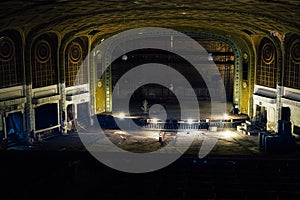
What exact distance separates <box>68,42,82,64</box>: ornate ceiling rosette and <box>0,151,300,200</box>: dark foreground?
14.1 metres

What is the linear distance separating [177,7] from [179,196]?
12.0m

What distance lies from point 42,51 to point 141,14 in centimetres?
849

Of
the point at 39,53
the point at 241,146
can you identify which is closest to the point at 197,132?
the point at 241,146

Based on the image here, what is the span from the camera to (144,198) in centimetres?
1327

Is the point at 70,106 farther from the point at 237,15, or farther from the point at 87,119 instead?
the point at 237,15

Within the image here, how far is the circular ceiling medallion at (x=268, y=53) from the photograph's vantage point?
3080 cm

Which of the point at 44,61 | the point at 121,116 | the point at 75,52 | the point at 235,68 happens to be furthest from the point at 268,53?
the point at 44,61

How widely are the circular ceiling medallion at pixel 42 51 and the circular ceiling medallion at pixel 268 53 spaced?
16.8m

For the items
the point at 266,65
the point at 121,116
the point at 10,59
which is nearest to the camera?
the point at 10,59

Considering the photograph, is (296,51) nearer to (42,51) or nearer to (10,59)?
(42,51)

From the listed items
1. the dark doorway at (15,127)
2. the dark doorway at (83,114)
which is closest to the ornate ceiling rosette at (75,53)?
the dark doorway at (83,114)

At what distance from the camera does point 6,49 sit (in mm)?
25750

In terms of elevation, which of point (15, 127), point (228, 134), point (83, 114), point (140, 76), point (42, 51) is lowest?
point (228, 134)

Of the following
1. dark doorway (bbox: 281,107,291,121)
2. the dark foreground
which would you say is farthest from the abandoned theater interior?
the dark foreground
